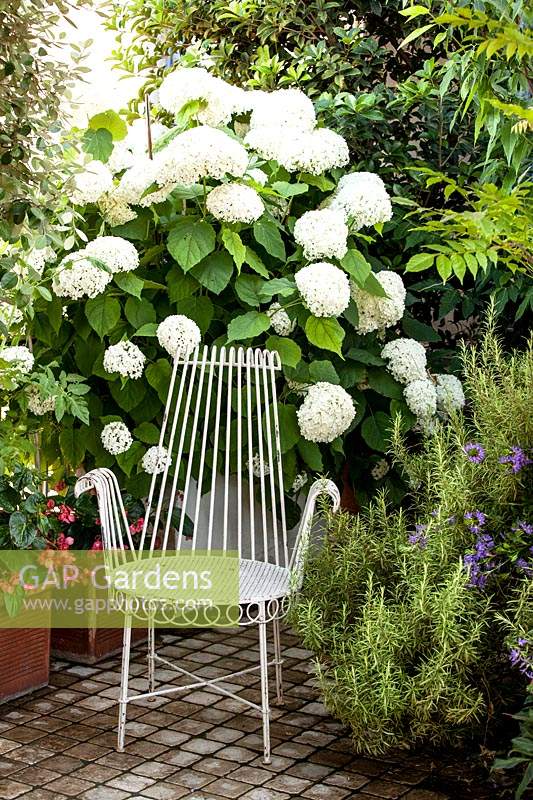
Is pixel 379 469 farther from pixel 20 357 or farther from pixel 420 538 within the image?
pixel 20 357

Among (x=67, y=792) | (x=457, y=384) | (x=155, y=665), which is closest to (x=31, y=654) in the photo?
(x=155, y=665)

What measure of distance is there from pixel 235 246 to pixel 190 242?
134mm

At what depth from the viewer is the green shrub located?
2393 mm

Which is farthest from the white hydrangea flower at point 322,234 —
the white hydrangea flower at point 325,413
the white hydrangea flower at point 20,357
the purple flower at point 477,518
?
the purple flower at point 477,518

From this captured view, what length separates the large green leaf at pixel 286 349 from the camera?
319cm

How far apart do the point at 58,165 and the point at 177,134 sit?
83cm

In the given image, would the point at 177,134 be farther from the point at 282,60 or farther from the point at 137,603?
the point at 137,603

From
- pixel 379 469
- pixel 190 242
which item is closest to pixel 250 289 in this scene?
pixel 190 242

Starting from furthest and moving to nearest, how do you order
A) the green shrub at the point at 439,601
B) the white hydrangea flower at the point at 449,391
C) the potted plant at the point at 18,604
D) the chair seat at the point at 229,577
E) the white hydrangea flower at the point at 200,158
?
the white hydrangea flower at the point at 449,391
the white hydrangea flower at the point at 200,158
the potted plant at the point at 18,604
the chair seat at the point at 229,577
the green shrub at the point at 439,601

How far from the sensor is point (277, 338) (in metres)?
3.24

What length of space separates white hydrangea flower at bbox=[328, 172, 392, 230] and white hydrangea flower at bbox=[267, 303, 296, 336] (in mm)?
357

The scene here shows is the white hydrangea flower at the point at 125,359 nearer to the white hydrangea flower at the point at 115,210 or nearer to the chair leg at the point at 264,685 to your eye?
the white hydrangea flower at the point at 115,210

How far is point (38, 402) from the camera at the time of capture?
10.6 ft

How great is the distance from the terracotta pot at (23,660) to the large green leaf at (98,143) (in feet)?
4.70
